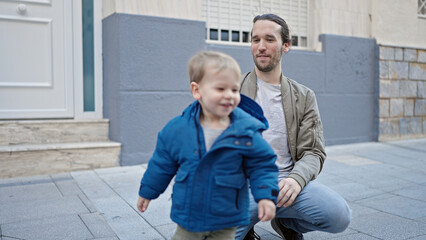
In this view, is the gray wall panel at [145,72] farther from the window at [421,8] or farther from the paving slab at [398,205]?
the window at [421,8]

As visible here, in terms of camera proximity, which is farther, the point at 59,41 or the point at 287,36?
the point at 59,41

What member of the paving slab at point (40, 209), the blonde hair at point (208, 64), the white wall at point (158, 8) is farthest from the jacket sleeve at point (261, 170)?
the white wall at point (158, 8)

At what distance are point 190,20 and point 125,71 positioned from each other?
112 cm

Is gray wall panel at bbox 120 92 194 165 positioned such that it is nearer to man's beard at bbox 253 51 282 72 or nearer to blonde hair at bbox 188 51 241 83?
man's beard at bbox 253 51 282 72

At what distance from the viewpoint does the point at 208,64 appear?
1.83m

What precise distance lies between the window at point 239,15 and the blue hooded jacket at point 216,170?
418cm

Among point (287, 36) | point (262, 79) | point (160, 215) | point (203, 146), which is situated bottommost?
point (160, 215)

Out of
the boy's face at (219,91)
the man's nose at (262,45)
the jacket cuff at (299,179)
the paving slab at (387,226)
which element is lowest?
the paving slab at (387,226)

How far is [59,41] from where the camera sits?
5.13 metres

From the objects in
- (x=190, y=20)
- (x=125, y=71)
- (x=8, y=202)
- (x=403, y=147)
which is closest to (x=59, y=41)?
(x=125, y=71)

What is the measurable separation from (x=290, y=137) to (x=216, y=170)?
0.89 m

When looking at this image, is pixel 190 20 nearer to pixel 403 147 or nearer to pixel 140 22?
pixel 140 22

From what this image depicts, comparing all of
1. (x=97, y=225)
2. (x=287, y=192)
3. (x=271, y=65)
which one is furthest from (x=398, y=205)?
(x=97, y=225)

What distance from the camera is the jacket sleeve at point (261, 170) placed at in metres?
1.87
